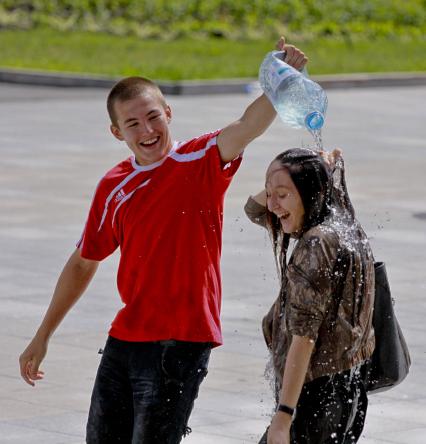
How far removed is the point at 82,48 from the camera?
29.8 m

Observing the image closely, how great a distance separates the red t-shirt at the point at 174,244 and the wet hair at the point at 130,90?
217 millimetres

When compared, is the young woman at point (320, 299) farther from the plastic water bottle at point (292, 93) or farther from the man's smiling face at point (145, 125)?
the man's smiling face at point (145, 125)

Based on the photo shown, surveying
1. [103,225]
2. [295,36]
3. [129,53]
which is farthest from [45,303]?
[295,36]

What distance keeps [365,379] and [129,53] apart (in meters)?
24.6

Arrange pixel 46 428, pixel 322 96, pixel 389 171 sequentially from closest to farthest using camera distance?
pixel 322 96, pixel 46 428, pixel 389 171

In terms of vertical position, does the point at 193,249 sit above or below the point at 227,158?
below

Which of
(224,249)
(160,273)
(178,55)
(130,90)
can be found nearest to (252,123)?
(130,90)

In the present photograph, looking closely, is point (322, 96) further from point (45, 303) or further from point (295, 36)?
point (295, 36)

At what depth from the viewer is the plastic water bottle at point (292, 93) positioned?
476cm

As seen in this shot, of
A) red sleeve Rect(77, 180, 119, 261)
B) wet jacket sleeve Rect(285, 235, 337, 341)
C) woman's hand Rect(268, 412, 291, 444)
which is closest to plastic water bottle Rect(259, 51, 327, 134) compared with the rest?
wet jacket sleeve Rect(285, 235, 337, 341)

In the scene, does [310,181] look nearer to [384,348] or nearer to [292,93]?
[292,93]

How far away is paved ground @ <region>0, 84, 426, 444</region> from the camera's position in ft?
23.0

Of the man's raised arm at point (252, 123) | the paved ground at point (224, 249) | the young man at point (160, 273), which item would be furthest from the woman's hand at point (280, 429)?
the paved ground at point (224, 249)

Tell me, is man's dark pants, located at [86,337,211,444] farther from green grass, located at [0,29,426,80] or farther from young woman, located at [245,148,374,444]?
green grass, located at [0,29,426,80]
